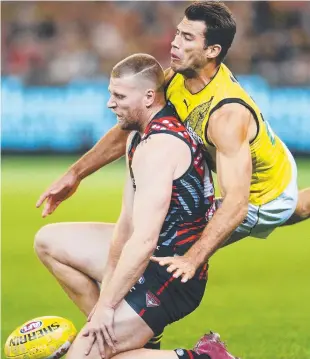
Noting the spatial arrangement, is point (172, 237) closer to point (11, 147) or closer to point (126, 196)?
point (126, 196)

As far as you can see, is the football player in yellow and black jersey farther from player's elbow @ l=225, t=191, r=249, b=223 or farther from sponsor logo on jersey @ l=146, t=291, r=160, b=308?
sponsor logo on jersey @ l=146, t=291, r=160, b=308

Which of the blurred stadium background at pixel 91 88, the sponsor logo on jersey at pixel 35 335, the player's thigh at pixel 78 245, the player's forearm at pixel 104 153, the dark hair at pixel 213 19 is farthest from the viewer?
the blurred stadium background at pixel 91 88

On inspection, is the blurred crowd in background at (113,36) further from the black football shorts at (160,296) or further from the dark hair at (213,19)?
the black football shorts at (160,296)

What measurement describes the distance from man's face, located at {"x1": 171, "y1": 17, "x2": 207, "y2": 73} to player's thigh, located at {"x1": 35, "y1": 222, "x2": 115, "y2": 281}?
1.15m

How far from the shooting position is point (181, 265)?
5.23 metres

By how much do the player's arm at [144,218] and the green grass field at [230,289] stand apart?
173cm

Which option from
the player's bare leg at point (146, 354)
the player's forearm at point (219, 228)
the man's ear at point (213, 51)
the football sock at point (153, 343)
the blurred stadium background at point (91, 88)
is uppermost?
the man's ear at point (213, 51)

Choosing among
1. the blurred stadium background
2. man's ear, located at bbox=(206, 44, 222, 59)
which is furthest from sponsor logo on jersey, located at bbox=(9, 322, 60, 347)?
the blurred stadium background

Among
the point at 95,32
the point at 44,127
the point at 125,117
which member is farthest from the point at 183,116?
the point at 95,32

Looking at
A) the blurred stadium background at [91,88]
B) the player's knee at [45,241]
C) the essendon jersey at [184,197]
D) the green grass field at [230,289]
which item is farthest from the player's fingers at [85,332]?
the blurred stadium background at [91,88]

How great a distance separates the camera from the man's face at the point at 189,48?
5.73m

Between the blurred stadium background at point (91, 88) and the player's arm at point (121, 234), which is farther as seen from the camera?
the blurred stadium background at point (91, 88)

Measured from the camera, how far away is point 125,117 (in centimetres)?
556

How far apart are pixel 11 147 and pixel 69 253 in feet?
44.6
